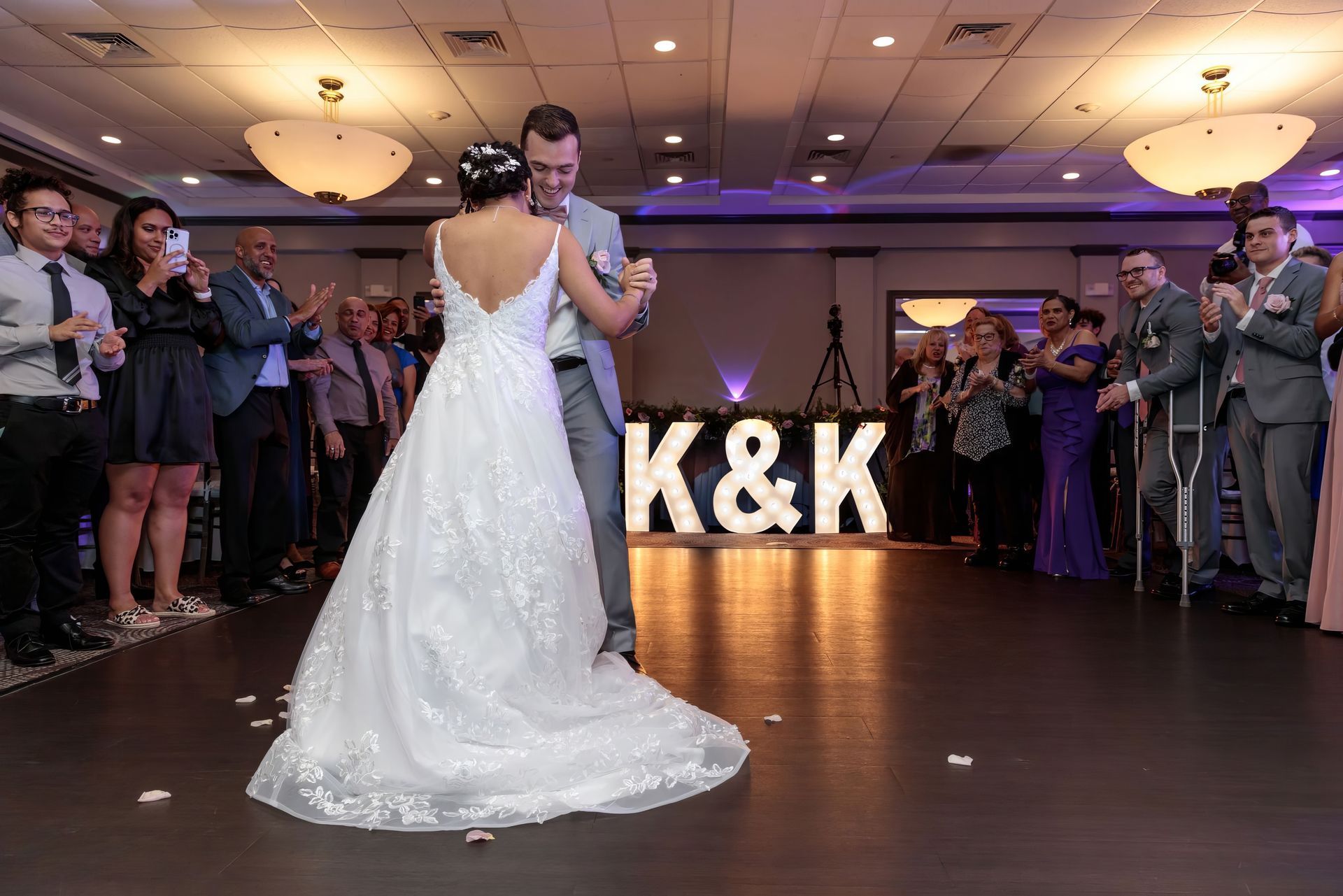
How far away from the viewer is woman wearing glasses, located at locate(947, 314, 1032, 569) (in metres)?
5.59

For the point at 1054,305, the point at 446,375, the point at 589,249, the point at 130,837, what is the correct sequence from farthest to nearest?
the point at 1054,305 < the point at 589,249 < the point at 446,375 < the point at 130,837

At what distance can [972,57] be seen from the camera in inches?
271

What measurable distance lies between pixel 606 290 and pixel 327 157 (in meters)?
4.78

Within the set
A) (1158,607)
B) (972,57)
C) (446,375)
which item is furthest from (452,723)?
(972,57)

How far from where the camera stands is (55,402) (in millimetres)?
3086

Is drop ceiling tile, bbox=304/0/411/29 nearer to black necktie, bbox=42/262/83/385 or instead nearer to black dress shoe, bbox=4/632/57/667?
black necktie, bbox=42/262/83/385

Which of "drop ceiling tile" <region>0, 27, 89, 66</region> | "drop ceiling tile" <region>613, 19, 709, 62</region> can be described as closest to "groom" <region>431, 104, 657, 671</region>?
"drop ceiling tile" <region>613, 19, 709, 62</region>

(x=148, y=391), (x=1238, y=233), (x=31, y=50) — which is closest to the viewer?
(x=148, y=391)

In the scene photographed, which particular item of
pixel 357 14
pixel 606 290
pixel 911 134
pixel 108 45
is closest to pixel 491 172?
pixel 606 290

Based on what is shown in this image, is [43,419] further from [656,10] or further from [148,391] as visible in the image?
[656,10]

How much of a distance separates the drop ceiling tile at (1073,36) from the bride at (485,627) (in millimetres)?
5441

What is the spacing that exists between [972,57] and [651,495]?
4.16 m

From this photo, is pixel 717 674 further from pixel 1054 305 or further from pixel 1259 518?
pixel 1054 305

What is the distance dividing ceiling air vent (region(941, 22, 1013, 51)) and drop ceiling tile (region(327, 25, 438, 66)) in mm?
3825
